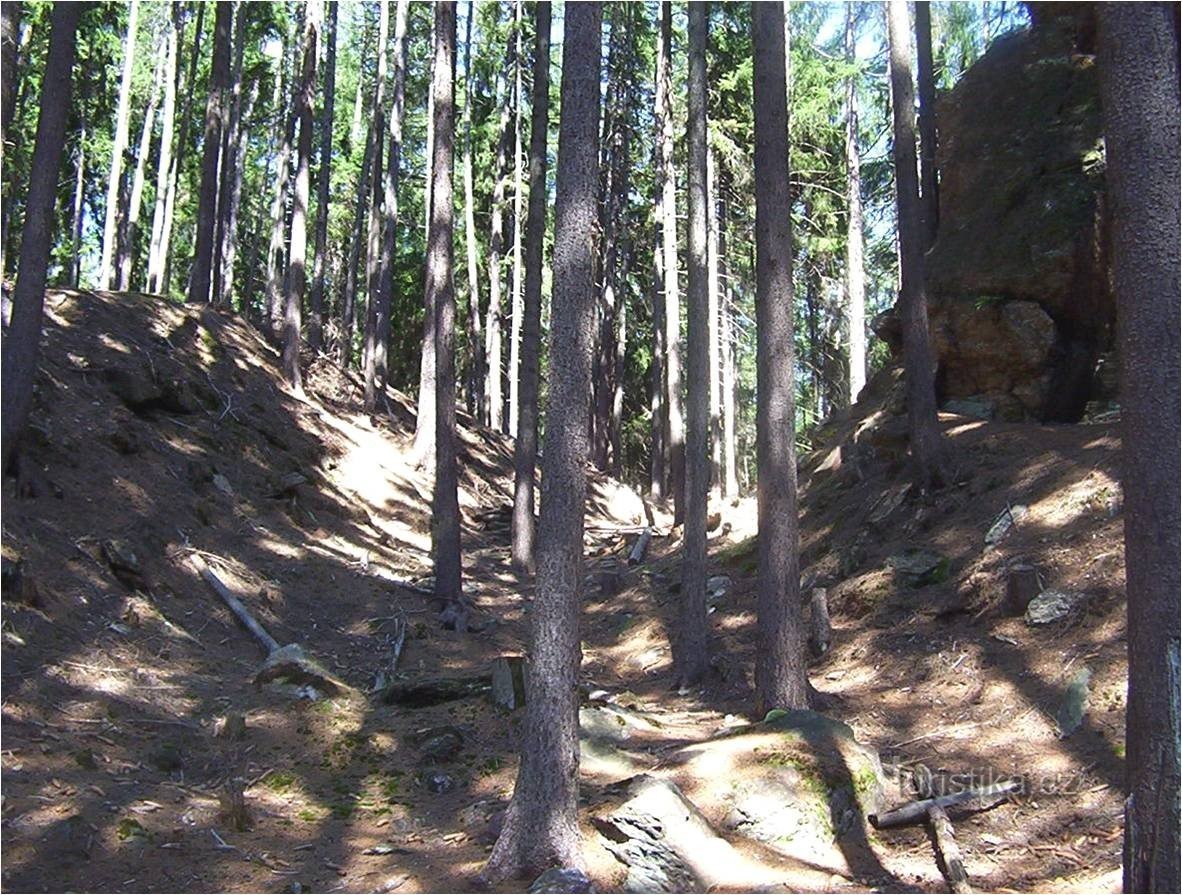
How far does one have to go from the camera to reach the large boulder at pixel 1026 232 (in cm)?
1355

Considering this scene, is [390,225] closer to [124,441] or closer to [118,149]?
[118,149]

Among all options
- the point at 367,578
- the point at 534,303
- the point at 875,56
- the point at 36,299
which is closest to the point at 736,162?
the point at 875,56

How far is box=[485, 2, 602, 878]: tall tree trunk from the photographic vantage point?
250 inches

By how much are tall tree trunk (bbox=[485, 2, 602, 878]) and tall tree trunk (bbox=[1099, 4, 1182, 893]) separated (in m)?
3.27

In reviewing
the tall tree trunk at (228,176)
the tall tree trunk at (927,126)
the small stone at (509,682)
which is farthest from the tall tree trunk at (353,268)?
the small stone at (509,682)

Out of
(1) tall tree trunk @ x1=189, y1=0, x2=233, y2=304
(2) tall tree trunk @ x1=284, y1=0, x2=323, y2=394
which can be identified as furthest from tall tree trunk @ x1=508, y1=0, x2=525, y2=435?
(1) tall tree trunk @ x1=189, y1=0, x2=233, y2=304

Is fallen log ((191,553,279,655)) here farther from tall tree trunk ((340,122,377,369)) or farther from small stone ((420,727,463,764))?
tall tree trunk ((340,122,377,369))

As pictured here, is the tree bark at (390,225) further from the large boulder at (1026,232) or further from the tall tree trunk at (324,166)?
the large boulder at (1026,232)

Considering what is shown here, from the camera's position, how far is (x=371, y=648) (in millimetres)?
12406

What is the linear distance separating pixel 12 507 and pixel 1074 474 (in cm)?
1204

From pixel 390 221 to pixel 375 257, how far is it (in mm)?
1640

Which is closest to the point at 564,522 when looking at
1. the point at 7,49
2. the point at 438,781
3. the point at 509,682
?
the point at 438,781

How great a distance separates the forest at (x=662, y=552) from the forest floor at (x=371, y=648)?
0.17 ft

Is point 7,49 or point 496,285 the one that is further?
point 496,285
